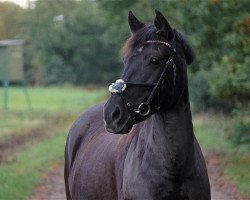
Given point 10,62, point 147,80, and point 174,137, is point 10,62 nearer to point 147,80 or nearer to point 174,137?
point 174,137

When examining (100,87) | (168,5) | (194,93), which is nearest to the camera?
(168,5)

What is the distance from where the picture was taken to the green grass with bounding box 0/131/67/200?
10.2 metres

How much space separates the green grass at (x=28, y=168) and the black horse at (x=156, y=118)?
16.9 ft

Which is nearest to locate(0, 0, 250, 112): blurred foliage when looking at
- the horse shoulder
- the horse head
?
the horse shoulder

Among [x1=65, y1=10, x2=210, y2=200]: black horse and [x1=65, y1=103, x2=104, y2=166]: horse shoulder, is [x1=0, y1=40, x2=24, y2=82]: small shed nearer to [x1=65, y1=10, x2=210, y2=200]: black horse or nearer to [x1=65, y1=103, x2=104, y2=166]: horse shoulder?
[x1=65, y1=103, x2=104, y2=166]: horse shoulder

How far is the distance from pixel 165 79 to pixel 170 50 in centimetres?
23

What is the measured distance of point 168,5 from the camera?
1404 centimetres

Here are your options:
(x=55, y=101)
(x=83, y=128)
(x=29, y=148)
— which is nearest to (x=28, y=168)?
(x=29, y=148)

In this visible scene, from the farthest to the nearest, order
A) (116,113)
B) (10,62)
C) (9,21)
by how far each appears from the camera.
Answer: (9,21)
(10,62)
(116,113)

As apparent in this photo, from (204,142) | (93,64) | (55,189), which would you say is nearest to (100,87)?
(93,64)

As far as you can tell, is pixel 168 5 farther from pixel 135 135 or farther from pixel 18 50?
pixel 18 50

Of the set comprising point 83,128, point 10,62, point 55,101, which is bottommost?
point 55,101

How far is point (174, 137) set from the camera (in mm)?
4840

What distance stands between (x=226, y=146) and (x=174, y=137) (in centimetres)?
1136
